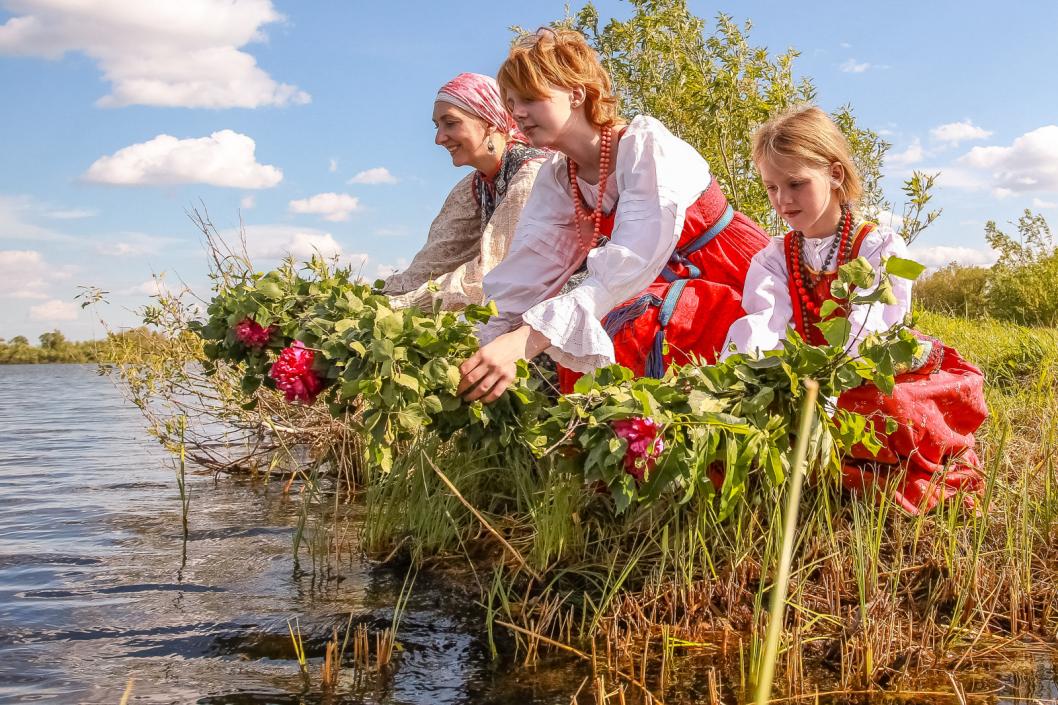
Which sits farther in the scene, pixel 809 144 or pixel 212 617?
pixel 212 617

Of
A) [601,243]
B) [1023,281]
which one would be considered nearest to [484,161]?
[601,243]

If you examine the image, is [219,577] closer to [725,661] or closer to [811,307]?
[725,661]

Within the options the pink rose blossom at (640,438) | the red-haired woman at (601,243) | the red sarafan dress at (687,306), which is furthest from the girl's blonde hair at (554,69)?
the pink rose blossom at (640,438)

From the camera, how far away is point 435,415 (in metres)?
2.84

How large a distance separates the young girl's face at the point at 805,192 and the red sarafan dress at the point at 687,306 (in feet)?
0.89

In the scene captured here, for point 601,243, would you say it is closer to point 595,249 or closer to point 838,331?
point 595,249

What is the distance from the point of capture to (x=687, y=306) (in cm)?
325

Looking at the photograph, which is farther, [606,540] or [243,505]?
[243,505]

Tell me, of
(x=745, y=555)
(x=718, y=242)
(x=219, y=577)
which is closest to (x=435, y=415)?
(x=745, y=555)

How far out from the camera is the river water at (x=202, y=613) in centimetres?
285

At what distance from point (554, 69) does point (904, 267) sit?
1468mm

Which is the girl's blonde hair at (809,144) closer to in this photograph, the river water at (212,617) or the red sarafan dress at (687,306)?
the red sarafan dress at (687,306)

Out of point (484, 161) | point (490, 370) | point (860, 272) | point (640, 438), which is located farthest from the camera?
point (484, 161)

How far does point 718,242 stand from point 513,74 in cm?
101
